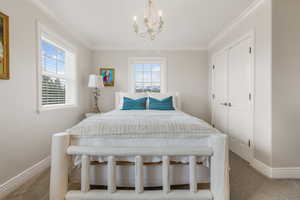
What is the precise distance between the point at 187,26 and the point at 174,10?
665 mm

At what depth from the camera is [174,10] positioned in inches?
93.4

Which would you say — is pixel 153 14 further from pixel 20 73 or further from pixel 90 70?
pixel 90 70

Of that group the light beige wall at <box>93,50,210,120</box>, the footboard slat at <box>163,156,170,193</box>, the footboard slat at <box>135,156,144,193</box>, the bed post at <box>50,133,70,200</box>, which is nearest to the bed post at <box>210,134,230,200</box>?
the footboard slat at <box>163,156,170,193</box>

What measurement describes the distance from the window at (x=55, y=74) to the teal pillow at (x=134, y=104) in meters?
1.08

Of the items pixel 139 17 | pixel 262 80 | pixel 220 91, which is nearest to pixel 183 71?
pixel 220 91

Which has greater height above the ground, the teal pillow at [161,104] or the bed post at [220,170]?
the teal pillow at [161,104]

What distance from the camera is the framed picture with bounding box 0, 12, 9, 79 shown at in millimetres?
1621

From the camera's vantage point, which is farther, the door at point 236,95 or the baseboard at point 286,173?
the door at point 236,95

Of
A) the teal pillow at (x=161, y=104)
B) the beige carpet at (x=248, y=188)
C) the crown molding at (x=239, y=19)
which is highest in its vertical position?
A: the crown molding at (x=239, y=19)

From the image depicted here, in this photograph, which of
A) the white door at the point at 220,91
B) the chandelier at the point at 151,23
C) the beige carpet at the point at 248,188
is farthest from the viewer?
the white door at the point at 220,91

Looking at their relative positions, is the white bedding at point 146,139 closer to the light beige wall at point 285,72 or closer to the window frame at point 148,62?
the light beige wall at point 285,72

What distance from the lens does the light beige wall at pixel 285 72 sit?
77.8 inches

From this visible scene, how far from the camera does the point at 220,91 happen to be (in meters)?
3.39

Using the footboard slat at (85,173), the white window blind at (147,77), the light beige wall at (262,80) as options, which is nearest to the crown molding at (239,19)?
the light beige wall at (262,80)
